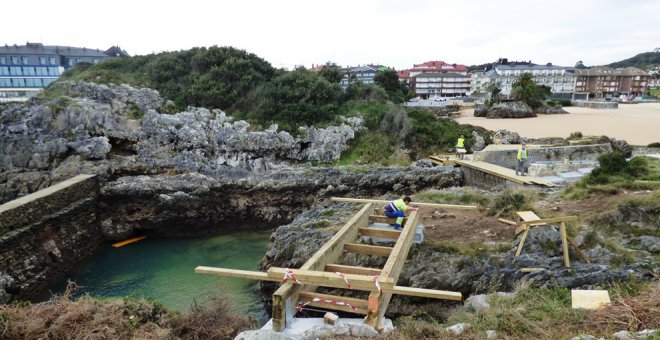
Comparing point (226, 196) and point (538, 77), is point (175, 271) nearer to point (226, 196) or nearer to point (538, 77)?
point (226, 196)

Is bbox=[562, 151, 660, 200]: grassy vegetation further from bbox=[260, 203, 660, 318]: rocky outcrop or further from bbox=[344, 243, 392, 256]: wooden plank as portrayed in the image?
bbox=[344, 243, 392, 256]: wooden plank

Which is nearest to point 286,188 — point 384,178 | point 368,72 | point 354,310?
point 384,178

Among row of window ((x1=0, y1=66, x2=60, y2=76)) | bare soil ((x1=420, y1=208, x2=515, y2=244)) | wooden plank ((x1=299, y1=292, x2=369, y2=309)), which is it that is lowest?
bare soil ((x1=420, y1=208, x2=515, y2=244))

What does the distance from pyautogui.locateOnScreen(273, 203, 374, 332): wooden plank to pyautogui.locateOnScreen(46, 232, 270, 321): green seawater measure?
4.35 meters

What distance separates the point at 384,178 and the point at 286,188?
4746mm

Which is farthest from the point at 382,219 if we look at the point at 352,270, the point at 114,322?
the point at 114,322

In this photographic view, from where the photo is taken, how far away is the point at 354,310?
529 centimetres

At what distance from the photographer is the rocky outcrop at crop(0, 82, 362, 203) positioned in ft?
60.4

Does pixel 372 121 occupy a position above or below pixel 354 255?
above

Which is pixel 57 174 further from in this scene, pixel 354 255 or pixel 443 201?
pixel 443 201

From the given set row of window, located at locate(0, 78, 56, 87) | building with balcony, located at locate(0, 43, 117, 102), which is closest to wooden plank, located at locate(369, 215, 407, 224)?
building with balcony, located at locate(0, 43, 117, 102)

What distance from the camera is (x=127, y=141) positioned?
20.2 meters

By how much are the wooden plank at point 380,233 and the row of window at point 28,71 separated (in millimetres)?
62892

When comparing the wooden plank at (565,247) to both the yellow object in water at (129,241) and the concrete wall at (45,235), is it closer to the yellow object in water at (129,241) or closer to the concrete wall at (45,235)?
the concrete wall at (45,235)
